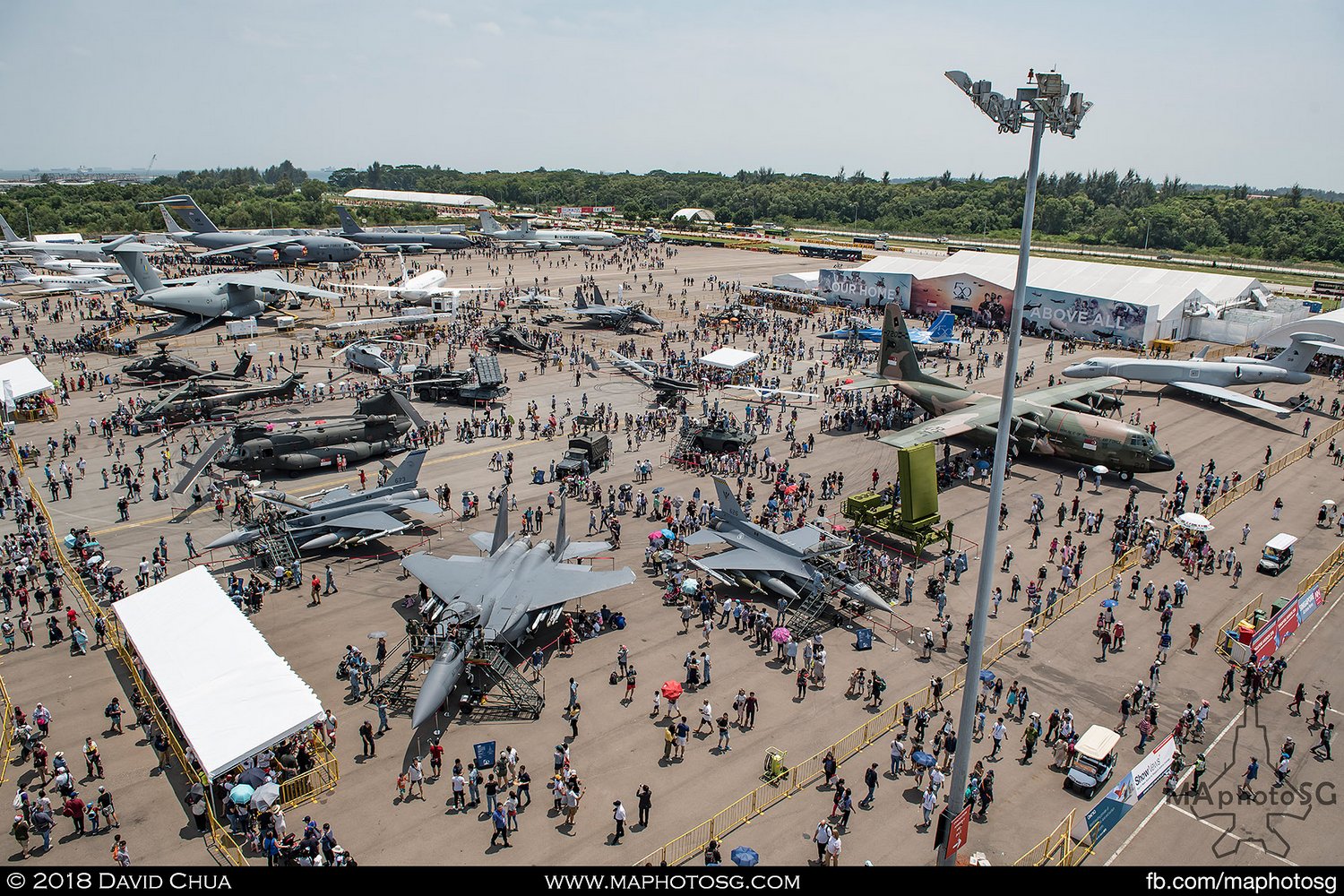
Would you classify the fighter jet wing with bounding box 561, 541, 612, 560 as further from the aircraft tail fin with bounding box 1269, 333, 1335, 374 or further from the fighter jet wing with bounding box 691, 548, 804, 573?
the aircraft tail fin with bounding box 1269, 333, 1335, 374

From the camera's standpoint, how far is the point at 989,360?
7588cm

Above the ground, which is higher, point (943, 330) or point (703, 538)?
point (943, 330)

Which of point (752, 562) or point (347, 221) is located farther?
point (347, 221)

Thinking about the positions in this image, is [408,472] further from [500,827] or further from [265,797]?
[500,827]

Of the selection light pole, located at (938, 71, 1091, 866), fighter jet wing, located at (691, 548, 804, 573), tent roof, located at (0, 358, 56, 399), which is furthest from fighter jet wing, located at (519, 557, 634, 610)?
tent roof, located at (0, 358, 56, 399)

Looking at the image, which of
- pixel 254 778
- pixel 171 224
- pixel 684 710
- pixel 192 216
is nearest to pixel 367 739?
pixel 254 778

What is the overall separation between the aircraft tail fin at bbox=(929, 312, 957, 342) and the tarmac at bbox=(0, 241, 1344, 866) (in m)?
30.3

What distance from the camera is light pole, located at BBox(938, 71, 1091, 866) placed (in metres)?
14.8

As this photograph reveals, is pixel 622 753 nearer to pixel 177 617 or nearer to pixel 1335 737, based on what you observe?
pixel 177 617

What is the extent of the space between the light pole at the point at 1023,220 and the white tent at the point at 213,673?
16627 mm

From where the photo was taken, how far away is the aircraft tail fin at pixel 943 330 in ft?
245

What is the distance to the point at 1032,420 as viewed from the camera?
47.8 meters

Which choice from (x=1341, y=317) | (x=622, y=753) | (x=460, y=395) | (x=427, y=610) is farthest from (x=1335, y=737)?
(x=1341, y=317)

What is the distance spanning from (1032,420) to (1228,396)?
21.1 m
